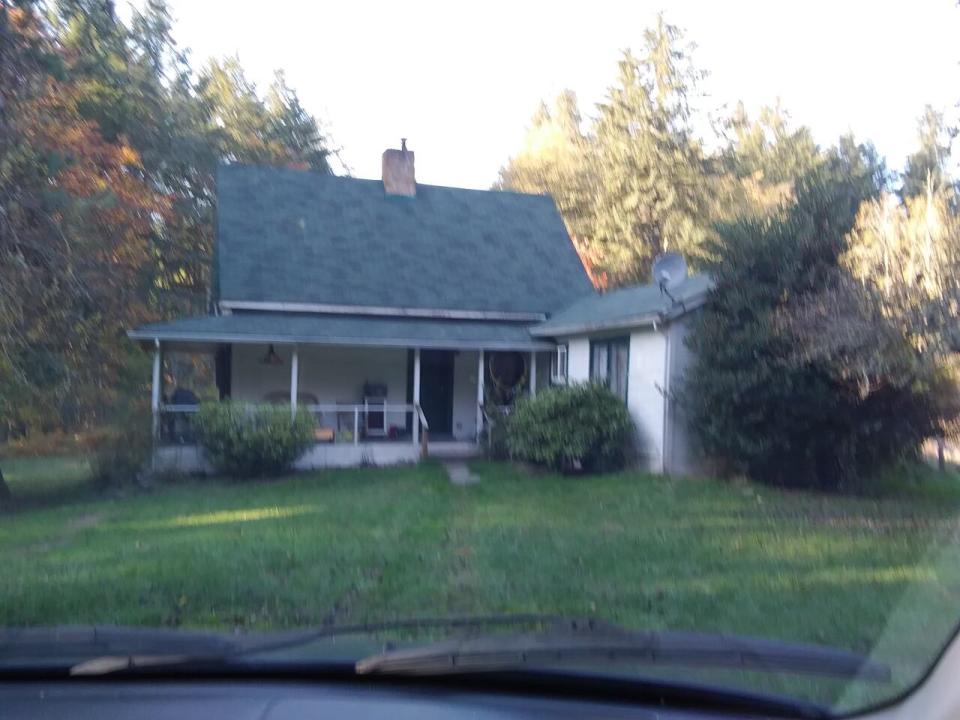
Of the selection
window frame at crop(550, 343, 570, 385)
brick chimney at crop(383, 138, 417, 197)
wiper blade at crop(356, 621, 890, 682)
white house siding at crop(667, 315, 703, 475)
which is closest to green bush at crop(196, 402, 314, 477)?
window frame at crop(550, 343, 570, 385)

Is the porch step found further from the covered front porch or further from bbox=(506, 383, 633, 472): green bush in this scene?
bbox=(506, 383, 633, 472): green bush

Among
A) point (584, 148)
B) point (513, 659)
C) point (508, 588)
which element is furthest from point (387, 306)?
point (584, 148)

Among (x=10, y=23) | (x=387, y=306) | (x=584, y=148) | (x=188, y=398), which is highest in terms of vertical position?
(x=584, y=148)

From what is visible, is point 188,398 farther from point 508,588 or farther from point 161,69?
point 161,69

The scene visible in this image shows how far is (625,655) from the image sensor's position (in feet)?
10.9

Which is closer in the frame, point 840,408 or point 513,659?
point 513,659

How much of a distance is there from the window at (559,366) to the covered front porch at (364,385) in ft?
0.95

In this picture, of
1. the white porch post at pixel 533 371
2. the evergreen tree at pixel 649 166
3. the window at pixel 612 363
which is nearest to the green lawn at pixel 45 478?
the white porch post at pixel 533 371

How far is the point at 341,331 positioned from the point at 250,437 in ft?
10.2

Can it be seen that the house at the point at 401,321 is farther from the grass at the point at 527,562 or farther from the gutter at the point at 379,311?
the grass at the point at 527,562

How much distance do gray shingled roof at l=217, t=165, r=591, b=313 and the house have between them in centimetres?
4

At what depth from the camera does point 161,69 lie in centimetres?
3084

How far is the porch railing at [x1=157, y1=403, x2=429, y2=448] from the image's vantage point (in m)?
16.0

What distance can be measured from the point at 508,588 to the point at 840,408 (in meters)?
6.99
